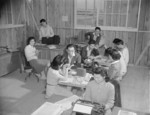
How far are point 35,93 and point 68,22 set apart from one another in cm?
329

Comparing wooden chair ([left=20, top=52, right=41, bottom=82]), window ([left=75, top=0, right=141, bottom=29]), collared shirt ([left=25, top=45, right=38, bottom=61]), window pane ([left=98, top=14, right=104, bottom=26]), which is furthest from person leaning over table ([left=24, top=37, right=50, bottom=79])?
window pane ([left=98, top=14, right=104, bottom=26])

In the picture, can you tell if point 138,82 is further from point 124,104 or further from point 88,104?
point 88,104

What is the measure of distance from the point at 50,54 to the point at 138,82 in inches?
96.6

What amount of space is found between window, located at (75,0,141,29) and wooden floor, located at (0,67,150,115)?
168 centimetres

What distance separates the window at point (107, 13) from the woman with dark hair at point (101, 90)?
4.17 meters

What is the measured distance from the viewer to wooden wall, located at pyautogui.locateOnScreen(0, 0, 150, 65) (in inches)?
232

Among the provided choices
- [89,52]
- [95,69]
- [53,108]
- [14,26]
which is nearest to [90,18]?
[89,52]

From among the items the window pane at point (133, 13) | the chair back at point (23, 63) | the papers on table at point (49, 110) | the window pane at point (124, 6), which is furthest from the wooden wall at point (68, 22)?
the papers on table at point (49, 110)

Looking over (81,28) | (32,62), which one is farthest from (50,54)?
(81,28)

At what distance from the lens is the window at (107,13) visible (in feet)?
19.5

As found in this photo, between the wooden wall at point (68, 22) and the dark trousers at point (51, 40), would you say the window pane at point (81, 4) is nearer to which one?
the wooden wall at point (68, 22)

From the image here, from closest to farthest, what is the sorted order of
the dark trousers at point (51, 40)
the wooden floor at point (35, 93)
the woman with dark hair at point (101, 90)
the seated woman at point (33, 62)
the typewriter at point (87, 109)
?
the typewriter at point (87, 109)
the woman with dark hair at point (101, 90)
the wooden floor at point (35, 93)
the seated woman at point (33, 62)
the dark trousers at point (51, 40)

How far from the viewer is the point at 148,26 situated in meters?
5.82

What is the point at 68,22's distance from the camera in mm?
6648
